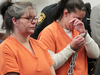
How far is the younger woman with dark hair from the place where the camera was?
1068mm

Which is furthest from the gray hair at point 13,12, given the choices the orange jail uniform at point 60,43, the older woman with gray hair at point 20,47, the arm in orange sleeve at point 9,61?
the orange jail uniform at point 60,43

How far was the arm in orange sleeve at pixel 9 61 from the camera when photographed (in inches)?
30.5

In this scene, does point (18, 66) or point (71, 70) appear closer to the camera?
point (18, 66)

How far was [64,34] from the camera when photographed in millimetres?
1164

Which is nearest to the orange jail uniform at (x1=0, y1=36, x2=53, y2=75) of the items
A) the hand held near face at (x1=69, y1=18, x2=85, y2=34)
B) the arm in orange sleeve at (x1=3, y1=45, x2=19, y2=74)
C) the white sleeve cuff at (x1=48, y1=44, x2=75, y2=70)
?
the arm in orange sleeve at (x1=3, y1=45, x2=19, y2=74)

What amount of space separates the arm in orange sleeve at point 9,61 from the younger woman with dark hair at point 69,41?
1.11 ft

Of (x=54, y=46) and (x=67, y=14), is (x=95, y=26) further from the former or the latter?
(x=54, y=46)

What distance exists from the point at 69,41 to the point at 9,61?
0.53 m

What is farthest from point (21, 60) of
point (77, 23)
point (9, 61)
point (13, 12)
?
point (77, 23)

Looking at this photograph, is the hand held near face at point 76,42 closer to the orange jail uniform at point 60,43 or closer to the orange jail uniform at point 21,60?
the orange jail uniform at point 60,43

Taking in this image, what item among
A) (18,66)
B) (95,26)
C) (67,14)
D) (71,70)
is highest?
(67,14)

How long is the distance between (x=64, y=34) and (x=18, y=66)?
0.50m

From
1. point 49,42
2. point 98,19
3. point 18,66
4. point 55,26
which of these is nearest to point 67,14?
point 55,26

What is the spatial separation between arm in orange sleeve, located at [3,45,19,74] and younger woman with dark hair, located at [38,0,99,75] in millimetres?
338
